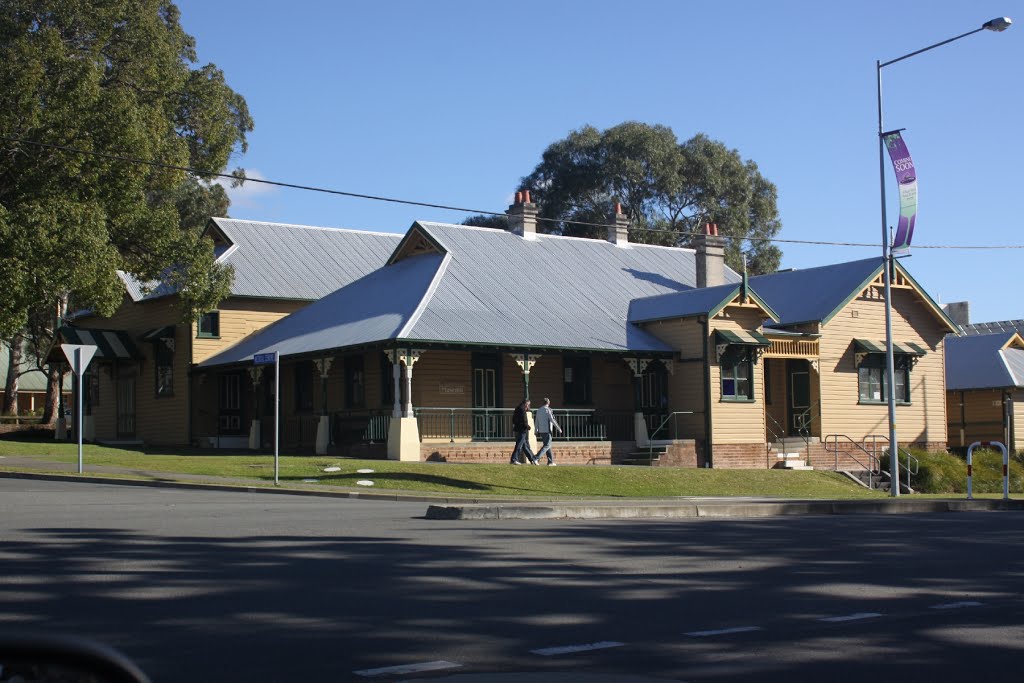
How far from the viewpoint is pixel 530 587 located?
34.6ft

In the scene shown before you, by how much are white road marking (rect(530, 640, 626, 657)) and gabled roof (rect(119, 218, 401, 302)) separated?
1268 inches

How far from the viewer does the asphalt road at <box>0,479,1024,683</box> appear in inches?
301

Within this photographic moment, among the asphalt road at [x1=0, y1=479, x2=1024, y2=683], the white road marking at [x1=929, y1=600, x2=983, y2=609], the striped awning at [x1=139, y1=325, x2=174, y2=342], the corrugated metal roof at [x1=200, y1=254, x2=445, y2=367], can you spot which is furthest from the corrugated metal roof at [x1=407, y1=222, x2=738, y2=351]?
the white road marking at [x1=929, y1=600, x2=983, y2=609]

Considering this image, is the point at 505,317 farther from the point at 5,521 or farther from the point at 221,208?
the point at 221,208

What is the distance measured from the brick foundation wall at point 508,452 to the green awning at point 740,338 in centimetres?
399

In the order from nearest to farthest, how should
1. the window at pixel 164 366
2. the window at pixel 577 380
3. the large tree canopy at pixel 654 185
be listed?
the window at pixel 577 380 → the window at pixel 164 366 → the large tree canopy at pixel 654 185

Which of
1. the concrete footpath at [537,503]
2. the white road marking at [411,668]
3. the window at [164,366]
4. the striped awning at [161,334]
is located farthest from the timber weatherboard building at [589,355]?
the white road marking at [411,668]

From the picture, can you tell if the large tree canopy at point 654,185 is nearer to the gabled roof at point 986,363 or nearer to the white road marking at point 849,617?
the gabled roof at point 986,363

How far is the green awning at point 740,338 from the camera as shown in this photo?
35344 millimetres

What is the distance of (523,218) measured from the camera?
42188mm

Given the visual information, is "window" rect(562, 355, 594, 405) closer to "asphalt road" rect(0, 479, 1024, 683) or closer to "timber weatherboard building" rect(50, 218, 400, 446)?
"timber weatherboard building" rect(50, 218, 400, 446)

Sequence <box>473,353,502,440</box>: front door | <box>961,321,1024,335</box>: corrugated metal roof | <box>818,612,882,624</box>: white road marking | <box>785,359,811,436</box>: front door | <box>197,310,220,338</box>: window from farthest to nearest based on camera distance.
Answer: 1. <box>961,321,1024,335</box>: corrugated metal roof
2. <box>197,310,220,338</box>: window
3. <box>785,359,811,436</box>: front door
4. <box>473,353,502,440</box>: front door
5. <box>818,612,882,624</box>: white road marking

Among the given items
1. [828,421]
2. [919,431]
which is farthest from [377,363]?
[919,431]

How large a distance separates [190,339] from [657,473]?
1691cm
